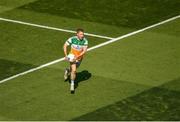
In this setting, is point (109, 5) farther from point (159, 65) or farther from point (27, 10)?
point (159, 65)

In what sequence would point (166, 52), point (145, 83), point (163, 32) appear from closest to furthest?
point (145, 83) → point (166, 52) → point (163, 32)

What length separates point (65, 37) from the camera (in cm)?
3431

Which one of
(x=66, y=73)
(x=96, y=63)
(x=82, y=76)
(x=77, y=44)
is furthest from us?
(x=96, y=63)

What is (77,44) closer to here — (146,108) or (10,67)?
(146,108)

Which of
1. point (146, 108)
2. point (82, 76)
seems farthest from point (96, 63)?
point (146, 108)

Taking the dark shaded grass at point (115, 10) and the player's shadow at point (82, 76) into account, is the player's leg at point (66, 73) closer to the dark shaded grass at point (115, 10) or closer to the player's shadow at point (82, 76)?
the player's shadow at point (82, 76)

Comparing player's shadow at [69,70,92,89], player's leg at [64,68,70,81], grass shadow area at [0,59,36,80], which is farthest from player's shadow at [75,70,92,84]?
grass shadow area at [0,59,36,80]

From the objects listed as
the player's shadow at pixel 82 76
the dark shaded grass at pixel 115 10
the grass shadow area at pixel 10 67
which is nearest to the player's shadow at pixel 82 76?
the player's shadow at pixel 82 76

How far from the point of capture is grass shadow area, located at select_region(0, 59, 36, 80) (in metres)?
30.6

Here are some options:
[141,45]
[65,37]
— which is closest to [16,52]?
[65,37]

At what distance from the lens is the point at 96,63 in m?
31.4

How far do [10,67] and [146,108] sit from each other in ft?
20.3

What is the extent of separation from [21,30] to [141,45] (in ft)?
17.3

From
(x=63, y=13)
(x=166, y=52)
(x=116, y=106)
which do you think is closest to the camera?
(x=116, y=106)
